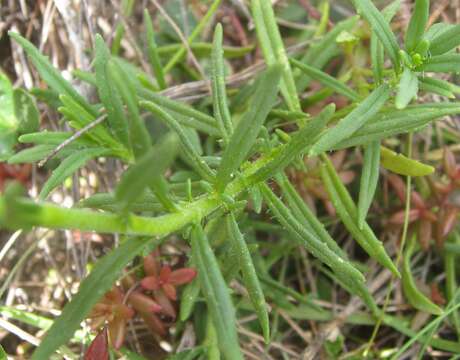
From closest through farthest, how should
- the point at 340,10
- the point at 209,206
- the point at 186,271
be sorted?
the point at 209,206 < the point at 186,271 < the point at 340,10

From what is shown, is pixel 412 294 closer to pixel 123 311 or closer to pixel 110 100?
pixel 123 311

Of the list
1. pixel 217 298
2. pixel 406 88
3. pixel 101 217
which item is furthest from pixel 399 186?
pixel 101 217

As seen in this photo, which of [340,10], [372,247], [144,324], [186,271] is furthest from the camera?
[340,10]

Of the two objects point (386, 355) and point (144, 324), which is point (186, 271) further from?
point (386, 355)

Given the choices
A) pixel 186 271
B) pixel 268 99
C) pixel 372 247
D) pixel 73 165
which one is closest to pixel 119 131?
pixel 73 165

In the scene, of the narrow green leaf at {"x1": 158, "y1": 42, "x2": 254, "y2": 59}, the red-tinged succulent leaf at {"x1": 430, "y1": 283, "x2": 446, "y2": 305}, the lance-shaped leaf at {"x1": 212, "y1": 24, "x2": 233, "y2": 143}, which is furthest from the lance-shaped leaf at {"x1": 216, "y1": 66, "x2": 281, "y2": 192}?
the red-tinged succulent leaf at {"x1": 430, "y1": 283, "x2": 446, "y2": 305}

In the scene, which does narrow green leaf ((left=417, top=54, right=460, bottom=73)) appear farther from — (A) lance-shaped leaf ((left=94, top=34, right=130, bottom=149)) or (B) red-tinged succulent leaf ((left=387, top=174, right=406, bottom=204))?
(A) lance-shaped leaf ((left=94, top=34, right=130, bottom=149))
